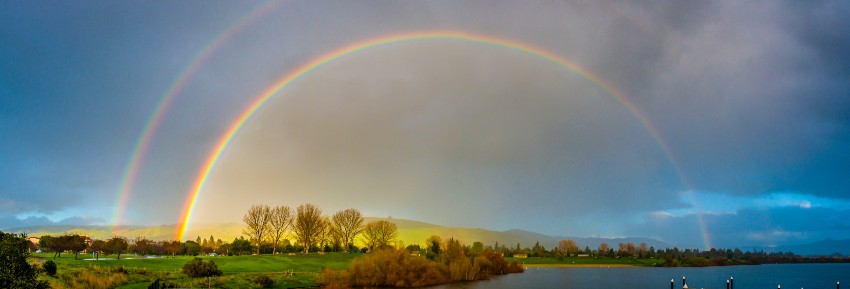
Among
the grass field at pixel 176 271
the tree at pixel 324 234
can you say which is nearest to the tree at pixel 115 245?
the grass field at pixel 176 271

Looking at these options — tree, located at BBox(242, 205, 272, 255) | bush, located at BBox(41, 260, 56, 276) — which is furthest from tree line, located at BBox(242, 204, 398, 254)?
bush, located at BBox(41, 260, 56, 276)

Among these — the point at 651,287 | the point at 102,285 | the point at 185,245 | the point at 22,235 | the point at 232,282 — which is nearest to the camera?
the point at 22,235

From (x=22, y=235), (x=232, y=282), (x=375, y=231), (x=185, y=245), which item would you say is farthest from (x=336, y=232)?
(x=22, y=235)

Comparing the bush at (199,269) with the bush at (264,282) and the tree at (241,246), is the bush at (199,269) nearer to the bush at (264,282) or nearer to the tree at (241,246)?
the bush at (264,282)

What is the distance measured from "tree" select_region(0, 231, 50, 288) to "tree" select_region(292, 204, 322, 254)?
405 feet

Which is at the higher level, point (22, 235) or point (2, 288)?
point (22, 235)

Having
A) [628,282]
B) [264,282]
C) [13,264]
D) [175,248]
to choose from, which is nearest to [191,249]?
[175,248]

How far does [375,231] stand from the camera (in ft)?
561

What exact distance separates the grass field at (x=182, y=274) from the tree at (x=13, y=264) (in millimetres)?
26275

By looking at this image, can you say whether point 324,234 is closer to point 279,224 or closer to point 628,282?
point 279,224

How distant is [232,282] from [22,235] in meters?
53.8

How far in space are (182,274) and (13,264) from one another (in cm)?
5660

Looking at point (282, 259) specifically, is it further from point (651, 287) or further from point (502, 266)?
point (651, 287)

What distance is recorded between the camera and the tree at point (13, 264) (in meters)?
28.4
